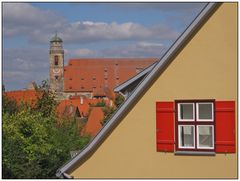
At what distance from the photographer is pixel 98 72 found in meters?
146

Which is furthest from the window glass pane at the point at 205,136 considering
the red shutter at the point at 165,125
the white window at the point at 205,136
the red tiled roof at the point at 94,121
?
the red tiled roof at the point at 94,121

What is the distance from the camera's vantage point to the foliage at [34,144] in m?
20.8

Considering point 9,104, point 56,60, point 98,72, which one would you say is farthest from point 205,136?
point 98,72

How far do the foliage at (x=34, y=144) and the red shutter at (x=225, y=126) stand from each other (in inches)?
488

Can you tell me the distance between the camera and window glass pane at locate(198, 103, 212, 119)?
9000 millimetres

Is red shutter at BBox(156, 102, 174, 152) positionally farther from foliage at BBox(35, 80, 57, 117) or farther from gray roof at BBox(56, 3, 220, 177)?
foliage at BBox(35, 80, 57, 117)

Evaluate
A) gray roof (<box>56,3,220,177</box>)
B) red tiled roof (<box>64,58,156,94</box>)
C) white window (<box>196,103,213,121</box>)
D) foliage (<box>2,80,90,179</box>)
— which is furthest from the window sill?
red tiled roof (<box>64,58,156,94</box>)

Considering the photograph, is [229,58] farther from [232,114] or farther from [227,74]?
[232,114]

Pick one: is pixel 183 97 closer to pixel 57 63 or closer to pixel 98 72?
pixel 57 63

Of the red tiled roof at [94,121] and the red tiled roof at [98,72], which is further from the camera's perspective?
the red tiled roof at [98,72]

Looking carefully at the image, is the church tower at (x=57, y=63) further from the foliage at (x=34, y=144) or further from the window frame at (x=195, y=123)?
the window frame at (x=195, y=123)

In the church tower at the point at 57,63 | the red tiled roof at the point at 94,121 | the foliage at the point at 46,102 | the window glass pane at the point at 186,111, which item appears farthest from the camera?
the church tower at the point at 57,63

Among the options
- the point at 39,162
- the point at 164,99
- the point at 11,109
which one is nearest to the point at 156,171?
the point at 164,99

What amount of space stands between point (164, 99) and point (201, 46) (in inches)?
46.7
